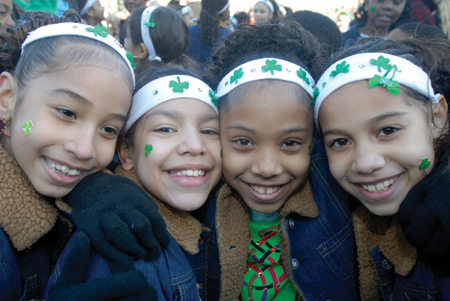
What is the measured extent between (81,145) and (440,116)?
1841 millimetres

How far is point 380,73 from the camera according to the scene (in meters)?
1.66

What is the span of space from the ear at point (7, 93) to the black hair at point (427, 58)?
1807 millimetres

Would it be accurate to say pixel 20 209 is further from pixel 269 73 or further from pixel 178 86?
pixel 269 73

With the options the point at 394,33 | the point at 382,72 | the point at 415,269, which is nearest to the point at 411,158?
the point at 382,72

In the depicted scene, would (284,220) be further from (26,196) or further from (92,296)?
(26,196)

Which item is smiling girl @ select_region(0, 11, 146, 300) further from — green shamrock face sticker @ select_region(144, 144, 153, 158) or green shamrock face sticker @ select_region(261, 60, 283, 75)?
green shamrock face sticker @ select_region(261, 60, 283, 75)

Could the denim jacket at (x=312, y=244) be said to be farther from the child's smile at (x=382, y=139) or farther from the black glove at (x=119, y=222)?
the black glove at (x=119, y=222)

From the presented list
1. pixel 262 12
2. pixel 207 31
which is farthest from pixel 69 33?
pixel 262 12

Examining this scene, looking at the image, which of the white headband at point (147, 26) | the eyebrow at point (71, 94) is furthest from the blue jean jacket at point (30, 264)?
the white headband at point (147, 26)

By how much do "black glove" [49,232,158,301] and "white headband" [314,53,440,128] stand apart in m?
1.31

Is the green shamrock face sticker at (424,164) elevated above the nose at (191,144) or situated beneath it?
elevated above

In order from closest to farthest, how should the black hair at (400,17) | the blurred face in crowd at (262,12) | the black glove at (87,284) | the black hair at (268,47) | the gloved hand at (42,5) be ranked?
the black glove at (87,284), the black hair at (268,47), the gloved hand at (42,5), the black hair at (400,17), the blurred face in crowd at (262,12)

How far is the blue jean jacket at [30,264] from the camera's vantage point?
4.90ft

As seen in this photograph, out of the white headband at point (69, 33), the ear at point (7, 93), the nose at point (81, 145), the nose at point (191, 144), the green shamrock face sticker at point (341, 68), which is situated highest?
the white headband at point (69, 33)
